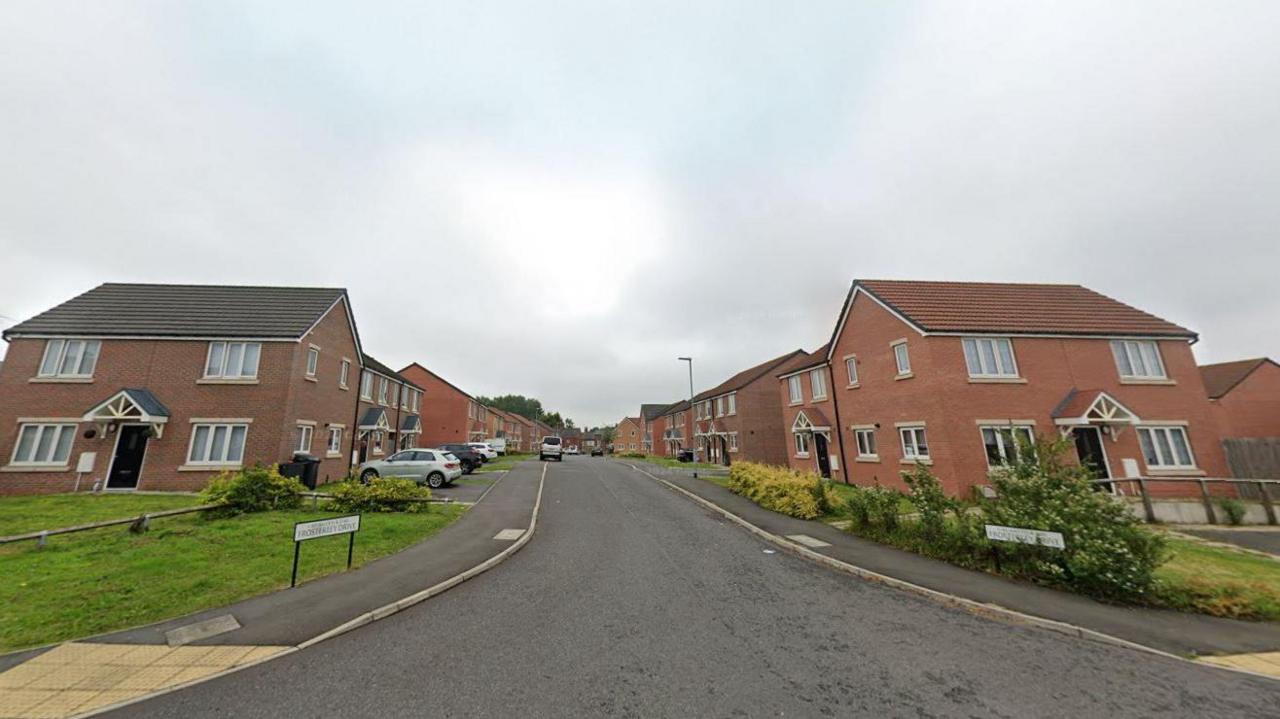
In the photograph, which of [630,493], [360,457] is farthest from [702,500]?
[360,457]

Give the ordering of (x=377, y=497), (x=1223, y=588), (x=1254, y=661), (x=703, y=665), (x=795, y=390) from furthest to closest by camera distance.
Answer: (x=795, y=390), (x=377, y=497), (x=1223, y=588), (x=1254, y=661), (x=703, y=665)

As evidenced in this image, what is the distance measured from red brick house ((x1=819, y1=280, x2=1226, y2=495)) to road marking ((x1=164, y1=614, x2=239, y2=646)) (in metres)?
20.8

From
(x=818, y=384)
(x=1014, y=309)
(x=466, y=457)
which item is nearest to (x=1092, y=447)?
(x=1014, y=309)

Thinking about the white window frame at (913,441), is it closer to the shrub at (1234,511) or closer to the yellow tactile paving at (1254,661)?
the shrub at (1234,511)

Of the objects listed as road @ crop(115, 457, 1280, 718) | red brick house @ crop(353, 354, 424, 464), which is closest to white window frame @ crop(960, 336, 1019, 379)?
road @ crop(115, 457, 1280, 718)

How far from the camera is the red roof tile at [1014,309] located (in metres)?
18.5

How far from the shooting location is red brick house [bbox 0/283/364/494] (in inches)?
703

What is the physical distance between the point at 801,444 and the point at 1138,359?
15.3 metres

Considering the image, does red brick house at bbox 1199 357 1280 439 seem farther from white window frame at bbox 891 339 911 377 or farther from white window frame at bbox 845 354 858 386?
white window frame at bbox 845 354 858 386

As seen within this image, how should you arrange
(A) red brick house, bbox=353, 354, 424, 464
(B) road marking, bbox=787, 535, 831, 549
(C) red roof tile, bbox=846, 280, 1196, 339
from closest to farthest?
(B) road marking, bbox=787, 535, 831, 549 < (C) red roof tile, bbox=846, 280, 1196, 339 < (A) red brick house, bbox=353, 354, 424, 464

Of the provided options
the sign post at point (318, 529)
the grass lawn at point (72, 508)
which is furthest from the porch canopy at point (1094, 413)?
the grass lawn at point (72, 508)

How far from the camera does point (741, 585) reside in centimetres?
809

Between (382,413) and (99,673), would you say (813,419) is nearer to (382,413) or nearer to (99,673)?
(99,673)

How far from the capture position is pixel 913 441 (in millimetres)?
18281
